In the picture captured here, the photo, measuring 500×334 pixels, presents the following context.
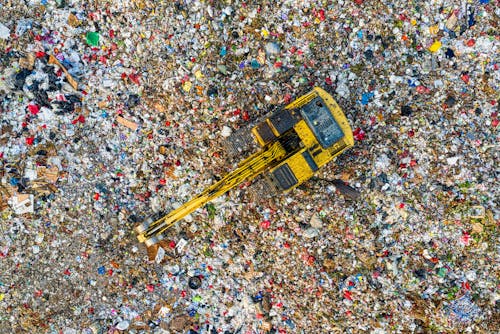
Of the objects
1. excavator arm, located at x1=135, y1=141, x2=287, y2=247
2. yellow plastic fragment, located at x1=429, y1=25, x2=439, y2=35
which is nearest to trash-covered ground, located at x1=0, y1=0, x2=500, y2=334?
yellow plastic fragment, located at x1=429, y1=25, x2=439, y2=35

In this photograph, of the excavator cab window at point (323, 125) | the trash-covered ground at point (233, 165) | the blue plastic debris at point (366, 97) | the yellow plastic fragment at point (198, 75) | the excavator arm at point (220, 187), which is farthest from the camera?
the yellow plastic fragment at point (198, 75)

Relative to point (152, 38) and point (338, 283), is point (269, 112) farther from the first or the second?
point (338, 283)

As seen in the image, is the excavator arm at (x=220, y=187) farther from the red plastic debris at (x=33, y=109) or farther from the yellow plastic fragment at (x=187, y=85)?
the red plastic debris at (x=33, y=109)

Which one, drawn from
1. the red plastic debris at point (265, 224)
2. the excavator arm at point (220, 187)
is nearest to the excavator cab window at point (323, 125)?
the excavator arm at point (220, 187)

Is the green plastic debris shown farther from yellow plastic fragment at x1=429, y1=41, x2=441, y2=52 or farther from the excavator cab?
yellow plastic fragment at x1=429, y1=41, x2=441, y2=52

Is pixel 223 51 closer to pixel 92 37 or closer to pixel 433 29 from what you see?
pixel 92 37

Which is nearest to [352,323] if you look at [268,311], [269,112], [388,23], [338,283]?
[338,283]
